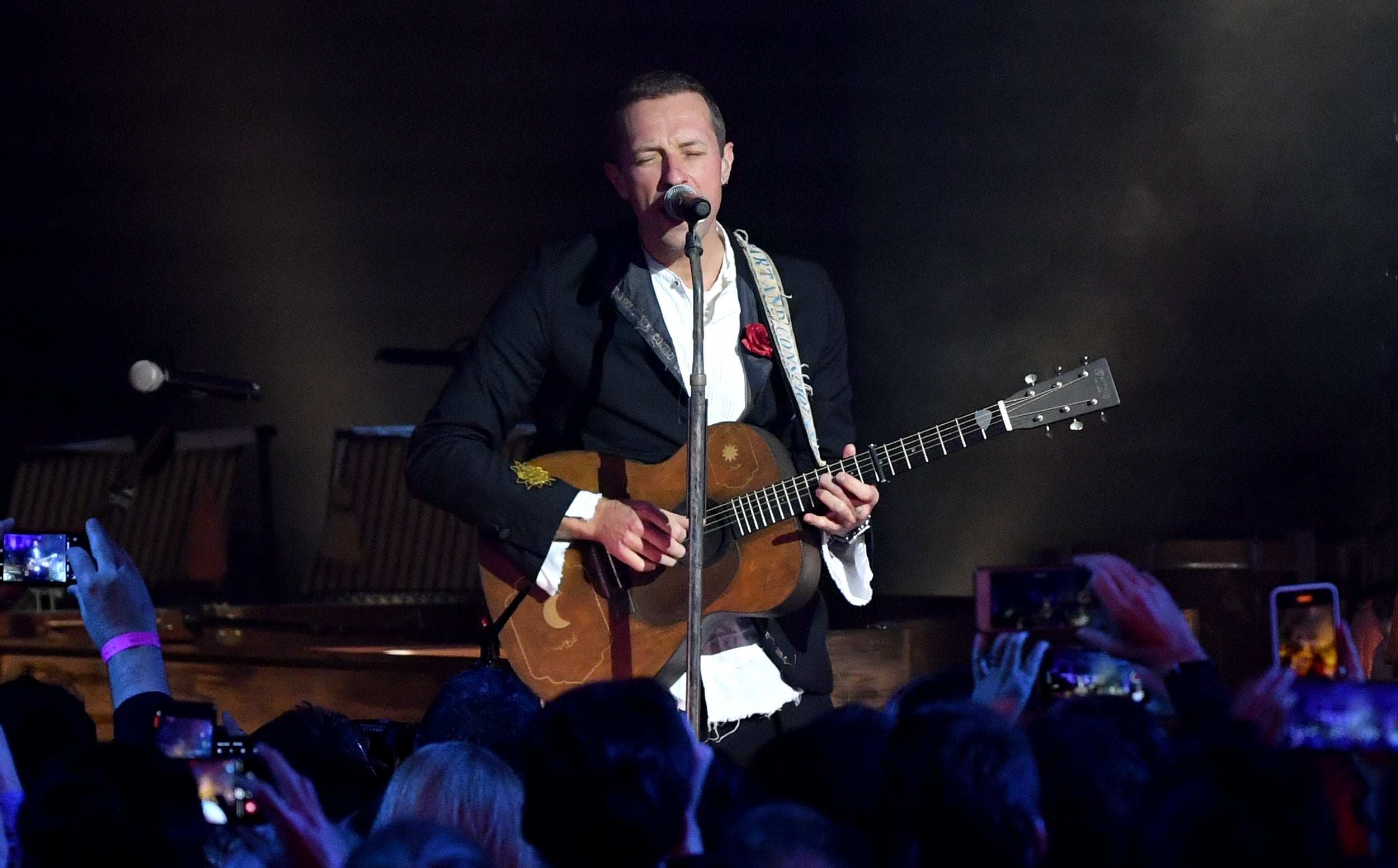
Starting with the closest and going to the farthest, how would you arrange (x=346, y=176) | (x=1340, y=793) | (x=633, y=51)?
(x=1340, y=793), (x=633, y=51), (x=346, y=176)

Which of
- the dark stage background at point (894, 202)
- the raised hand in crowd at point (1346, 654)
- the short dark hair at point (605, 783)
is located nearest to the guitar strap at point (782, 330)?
the raised hand in crowd at point (1346, 654)

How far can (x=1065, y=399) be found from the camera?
11.7 feet

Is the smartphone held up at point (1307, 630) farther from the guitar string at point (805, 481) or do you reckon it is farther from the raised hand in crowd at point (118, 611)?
the raised hand in crowd at point (118, 611)

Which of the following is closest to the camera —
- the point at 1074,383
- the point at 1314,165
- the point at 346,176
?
the point at 1074,383

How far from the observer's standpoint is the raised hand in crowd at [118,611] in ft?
9.77

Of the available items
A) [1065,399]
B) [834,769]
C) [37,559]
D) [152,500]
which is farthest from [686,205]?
[152,500]

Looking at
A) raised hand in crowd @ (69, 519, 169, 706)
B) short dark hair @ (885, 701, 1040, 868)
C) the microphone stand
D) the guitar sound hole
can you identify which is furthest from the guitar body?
short dark hair @ (885, 701, 1040, 868)

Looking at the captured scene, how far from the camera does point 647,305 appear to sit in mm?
3596

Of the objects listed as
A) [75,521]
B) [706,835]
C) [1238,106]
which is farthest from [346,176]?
[706,835]

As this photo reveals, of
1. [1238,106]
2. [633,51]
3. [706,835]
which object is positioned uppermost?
[633,51]

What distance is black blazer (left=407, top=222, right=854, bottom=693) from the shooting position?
3523 mm

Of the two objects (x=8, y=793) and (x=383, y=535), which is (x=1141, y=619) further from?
(x=383, y=535)

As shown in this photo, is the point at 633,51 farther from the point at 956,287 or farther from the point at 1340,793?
the point at 1340,793

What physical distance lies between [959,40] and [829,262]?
106 centimetres
